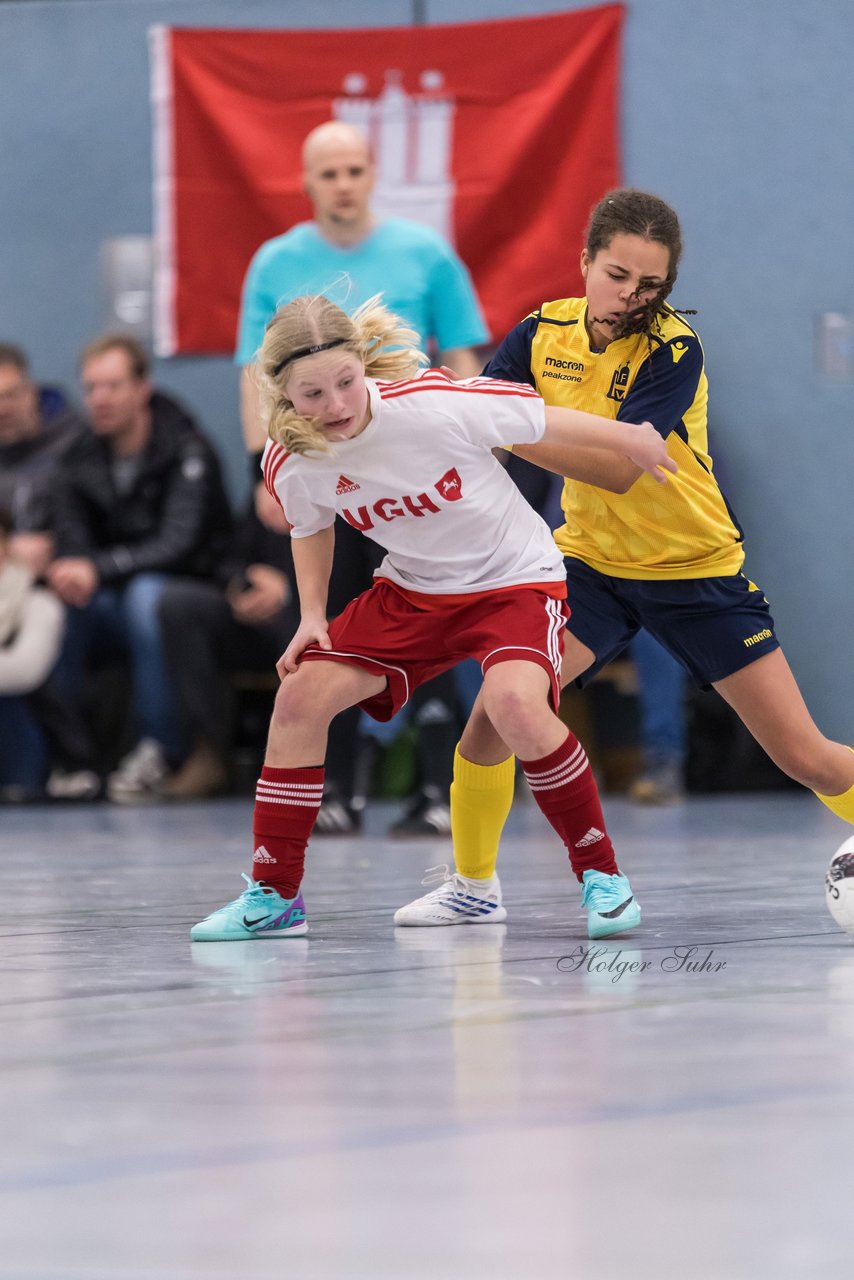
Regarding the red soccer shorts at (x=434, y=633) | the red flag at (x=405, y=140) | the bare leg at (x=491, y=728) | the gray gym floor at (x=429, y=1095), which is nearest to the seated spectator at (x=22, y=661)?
the red flag at (x=405, y=140)

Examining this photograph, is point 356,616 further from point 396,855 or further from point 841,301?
point 841,301

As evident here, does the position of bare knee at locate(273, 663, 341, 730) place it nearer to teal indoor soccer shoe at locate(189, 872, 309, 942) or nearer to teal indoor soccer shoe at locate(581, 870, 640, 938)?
teal indoor soccer shoe at locate(189, 872, 309, 942)

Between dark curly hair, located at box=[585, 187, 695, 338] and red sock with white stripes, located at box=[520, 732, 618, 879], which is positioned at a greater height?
dark curly hair, located at box=[585, 187, 695, 338]

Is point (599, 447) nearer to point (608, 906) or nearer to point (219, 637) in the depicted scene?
point (608, 906)

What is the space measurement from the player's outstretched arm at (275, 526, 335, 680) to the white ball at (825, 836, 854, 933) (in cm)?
99

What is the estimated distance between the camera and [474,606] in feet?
11.9

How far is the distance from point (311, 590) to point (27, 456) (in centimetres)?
466

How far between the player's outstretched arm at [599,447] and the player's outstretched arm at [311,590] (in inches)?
16.4

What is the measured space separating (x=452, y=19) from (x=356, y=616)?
5.41m

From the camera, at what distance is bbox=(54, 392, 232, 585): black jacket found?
769cm

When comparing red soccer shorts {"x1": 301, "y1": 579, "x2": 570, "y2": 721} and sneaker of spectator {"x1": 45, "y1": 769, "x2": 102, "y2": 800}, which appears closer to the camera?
red soccer shorts {"x1": 301, "y1": 579, "x2": 570, "y2": 721}

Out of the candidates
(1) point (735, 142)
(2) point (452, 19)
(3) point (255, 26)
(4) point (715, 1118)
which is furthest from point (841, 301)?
(4) point (715, 1118)

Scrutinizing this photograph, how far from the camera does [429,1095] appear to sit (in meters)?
2.22
